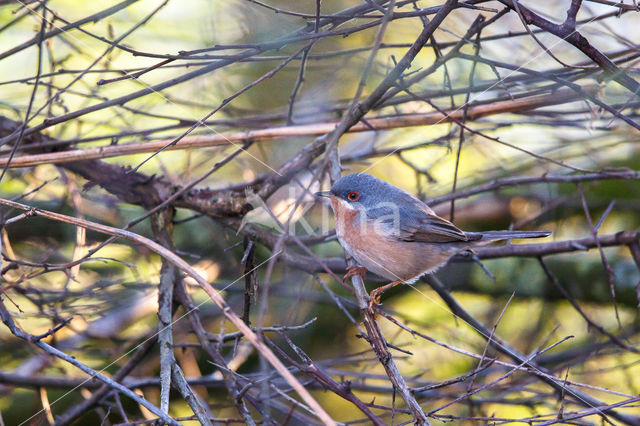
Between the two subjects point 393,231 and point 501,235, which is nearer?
point 501,235

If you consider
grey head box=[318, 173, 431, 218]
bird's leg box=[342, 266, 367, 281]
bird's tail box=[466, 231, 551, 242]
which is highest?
grey head box=[318, 173, 431, 218]

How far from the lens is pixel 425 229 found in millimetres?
3842

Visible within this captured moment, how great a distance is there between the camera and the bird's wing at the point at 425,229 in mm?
3809

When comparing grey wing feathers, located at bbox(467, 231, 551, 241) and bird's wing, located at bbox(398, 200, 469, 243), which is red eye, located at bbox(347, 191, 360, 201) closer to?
bird's wing, located at bbox(398, 200, 469, 243)

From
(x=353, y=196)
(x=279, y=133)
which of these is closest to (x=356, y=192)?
(x=353, y=196)

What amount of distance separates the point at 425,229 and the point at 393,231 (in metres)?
0.24

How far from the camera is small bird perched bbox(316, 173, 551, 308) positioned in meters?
3.72

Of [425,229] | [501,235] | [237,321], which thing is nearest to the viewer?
[237,321]

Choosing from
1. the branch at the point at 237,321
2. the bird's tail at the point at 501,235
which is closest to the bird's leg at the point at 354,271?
the bird's tail at the point at 501,235

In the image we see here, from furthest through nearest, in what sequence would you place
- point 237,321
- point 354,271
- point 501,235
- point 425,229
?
point 425,229 < point 501,235 < point 354,271 < point 237,321

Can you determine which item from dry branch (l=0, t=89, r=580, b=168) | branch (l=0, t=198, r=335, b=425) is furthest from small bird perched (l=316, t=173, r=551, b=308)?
branch (l=0, t=198, r=335, b=425)

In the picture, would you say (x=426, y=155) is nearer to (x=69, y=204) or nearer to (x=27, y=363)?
(x=69, y=204)

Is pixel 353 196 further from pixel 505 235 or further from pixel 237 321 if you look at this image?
pixel 237 321

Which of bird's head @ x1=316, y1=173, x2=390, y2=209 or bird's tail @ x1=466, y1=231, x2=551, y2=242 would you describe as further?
bird's head @ x1=316, y1=173, x2=390, y2=209
